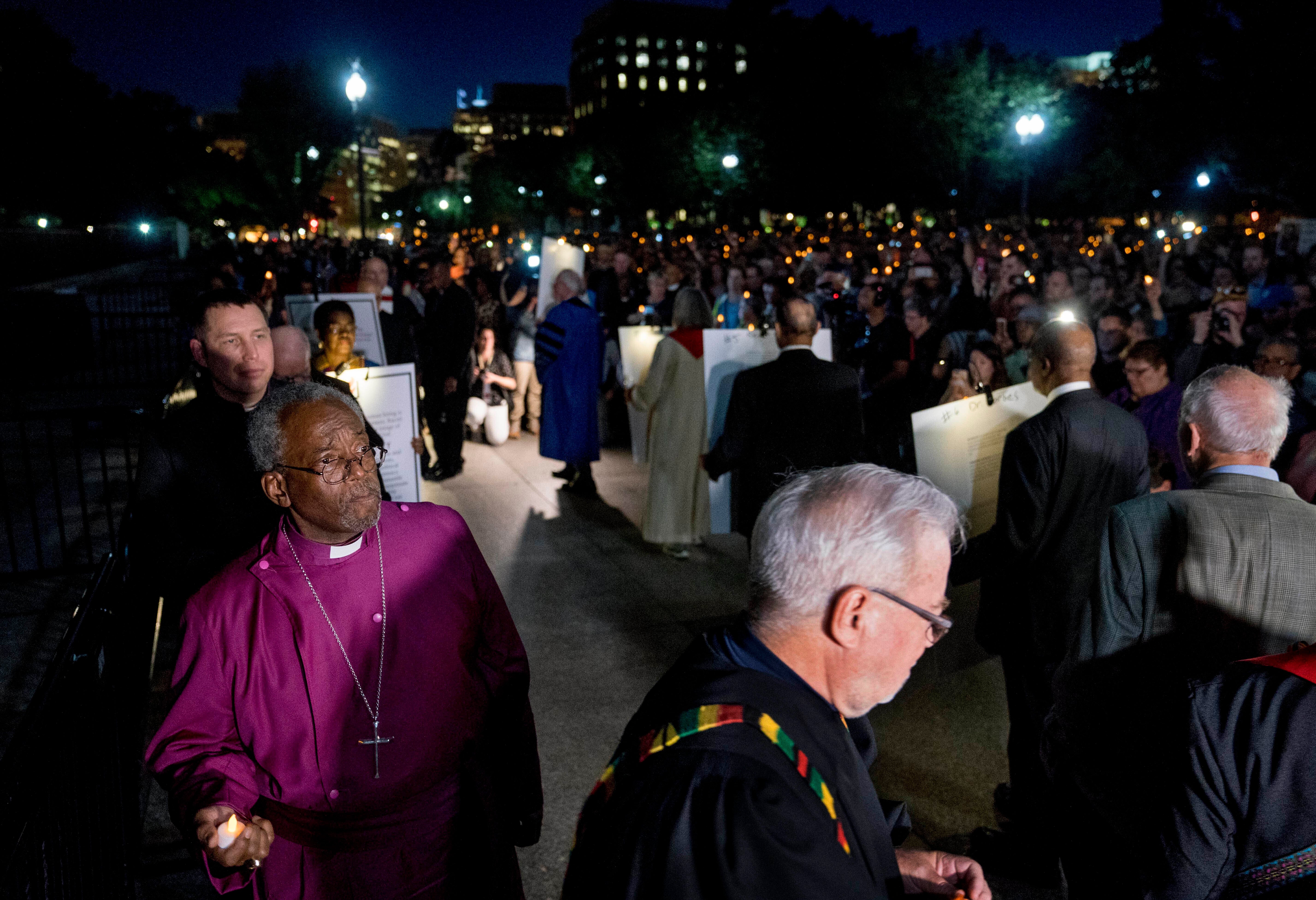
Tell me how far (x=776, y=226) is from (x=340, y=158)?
173 feet

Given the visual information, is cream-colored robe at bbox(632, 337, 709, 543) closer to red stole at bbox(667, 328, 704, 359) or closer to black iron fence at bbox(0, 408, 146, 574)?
red stole at bbox(667, 328, 704, 359)

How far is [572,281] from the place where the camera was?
28.6 ft

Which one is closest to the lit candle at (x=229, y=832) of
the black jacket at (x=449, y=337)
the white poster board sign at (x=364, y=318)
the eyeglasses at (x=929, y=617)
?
the eyeglasses at (x=929, y=617)

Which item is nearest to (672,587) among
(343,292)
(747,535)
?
(747,535)

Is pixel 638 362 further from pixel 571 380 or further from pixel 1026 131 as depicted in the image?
pixel 1026 131

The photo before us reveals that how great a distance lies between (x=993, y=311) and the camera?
349 inches

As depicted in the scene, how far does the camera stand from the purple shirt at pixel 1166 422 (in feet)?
15.8

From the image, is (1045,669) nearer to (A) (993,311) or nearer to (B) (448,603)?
(B) (448,603)

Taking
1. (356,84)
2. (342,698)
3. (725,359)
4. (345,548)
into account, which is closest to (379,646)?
(342,698)

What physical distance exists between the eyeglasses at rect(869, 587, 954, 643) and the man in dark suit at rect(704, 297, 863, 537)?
3669 millimetres

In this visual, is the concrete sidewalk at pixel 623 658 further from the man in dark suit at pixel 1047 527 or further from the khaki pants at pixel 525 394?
the khaki pants at pixel 525 394

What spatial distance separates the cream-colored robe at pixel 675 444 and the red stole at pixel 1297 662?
511 cm

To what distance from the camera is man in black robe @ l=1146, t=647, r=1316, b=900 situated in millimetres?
2055

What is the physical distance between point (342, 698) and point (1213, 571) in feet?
8.19
